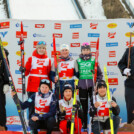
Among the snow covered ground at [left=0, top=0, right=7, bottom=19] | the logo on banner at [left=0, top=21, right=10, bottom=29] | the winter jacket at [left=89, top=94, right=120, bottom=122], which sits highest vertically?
the snow covered ground at [left=0, top=0, right=7, bottom=19]

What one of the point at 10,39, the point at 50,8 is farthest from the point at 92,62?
the point at 50,8

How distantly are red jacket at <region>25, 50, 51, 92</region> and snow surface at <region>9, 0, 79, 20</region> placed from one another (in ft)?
32.8

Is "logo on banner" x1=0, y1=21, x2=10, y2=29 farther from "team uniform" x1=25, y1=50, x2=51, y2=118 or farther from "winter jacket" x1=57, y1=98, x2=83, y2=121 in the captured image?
"winter jacket" x1=57, y1=98, x2=83, y2=121

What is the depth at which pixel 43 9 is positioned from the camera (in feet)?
52.4

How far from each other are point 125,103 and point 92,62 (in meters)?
1.24

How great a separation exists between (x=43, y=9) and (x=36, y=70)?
39.0ft

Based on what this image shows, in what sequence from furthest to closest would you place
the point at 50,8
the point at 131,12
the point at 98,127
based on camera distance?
the point at 50,8
the point at 131,12
the point at 98,127

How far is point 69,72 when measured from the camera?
4.50 meters

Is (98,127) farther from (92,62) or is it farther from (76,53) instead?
(76,53)

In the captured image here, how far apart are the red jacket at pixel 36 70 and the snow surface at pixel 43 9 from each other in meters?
9.98

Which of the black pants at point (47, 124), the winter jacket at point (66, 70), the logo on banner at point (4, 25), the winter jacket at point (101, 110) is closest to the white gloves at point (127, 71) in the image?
the winter jacket at point (101, 110)

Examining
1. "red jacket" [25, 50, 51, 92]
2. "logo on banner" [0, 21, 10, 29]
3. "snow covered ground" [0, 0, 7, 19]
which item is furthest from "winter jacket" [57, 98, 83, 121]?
"snow covered ground" [0, 0, 7, 19]

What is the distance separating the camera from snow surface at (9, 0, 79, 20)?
1474 centimetres

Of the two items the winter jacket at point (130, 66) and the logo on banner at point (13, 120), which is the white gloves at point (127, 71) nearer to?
the winter jacket at point (130, 66)
